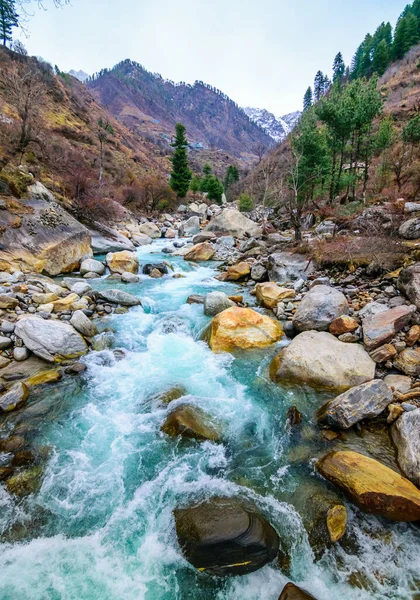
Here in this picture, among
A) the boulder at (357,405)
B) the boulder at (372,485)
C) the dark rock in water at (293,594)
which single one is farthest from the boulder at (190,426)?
the dark rock in water at (293,594)

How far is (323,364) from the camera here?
5.84m

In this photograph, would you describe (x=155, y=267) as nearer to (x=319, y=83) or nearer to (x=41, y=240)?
(x=41, y=240)

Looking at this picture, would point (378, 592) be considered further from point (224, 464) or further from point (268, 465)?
point (224, 464)

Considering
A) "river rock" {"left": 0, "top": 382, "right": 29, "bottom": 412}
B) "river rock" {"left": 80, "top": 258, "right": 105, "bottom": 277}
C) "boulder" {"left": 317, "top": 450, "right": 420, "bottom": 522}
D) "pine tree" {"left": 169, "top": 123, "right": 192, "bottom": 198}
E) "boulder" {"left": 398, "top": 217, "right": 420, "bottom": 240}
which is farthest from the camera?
"pine tree" {"left": 169, "top": 123, "right": 192, "bottom": 198}

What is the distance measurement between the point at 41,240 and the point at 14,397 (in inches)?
317

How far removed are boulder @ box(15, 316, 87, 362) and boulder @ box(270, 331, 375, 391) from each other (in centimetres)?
459

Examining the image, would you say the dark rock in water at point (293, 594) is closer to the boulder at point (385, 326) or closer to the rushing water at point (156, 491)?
the rushing water at point (156, 491)

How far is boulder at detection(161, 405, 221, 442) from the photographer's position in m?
4.63

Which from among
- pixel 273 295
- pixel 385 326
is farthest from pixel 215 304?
pixel 385 326

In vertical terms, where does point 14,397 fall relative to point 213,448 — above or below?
above

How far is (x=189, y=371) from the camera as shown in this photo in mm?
6457

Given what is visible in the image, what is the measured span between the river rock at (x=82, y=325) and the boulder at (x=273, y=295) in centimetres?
545

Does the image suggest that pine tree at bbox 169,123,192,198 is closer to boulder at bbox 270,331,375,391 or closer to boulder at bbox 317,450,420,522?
boulder at bbox 270,331,375,391

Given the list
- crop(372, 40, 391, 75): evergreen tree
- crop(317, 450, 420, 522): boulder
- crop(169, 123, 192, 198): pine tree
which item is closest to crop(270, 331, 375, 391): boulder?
crop(317, 450, 420, 522): boulder
